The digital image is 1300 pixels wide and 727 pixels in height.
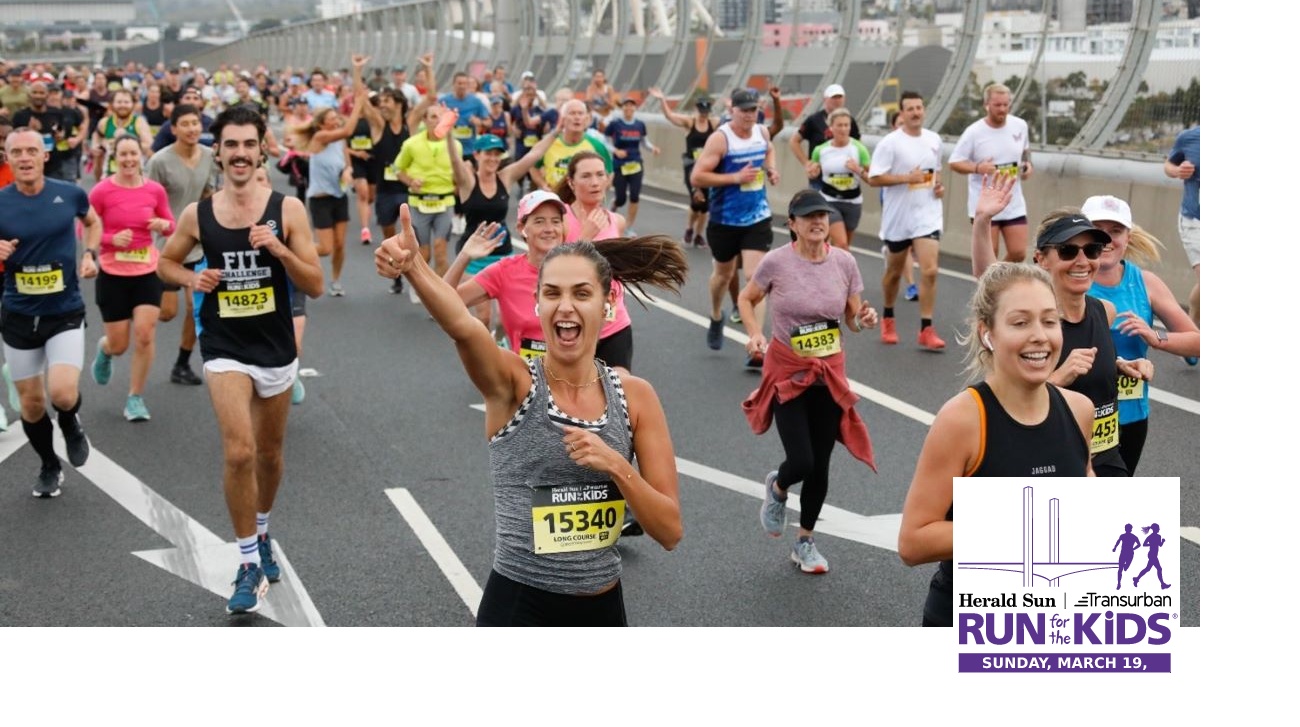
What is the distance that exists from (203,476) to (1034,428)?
5.41 m

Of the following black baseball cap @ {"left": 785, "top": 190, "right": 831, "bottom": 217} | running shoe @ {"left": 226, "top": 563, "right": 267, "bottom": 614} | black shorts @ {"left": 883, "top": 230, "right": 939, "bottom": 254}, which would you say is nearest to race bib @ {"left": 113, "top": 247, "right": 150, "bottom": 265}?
running shoe @ {"left": 226, "top": 563, "right": 267, "bottom": 614}

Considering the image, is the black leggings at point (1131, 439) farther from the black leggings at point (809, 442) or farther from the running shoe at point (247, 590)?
the running shoe at point (247, 590)

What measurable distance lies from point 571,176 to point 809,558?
2.34 metres

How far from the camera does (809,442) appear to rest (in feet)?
22.7

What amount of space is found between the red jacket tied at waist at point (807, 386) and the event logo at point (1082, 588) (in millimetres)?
2111

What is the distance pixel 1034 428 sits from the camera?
423 centimetres

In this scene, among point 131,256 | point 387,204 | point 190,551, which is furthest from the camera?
point 387,204

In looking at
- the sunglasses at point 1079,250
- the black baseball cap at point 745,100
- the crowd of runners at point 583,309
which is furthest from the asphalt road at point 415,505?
the black baseball cap at point 745,100

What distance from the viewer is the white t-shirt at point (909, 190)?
12.1 meters

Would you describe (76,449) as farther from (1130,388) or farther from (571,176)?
(1130,388)

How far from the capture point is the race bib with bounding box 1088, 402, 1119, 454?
5465 mm

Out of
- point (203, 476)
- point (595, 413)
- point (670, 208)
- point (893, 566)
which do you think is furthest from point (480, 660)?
point (670, 208)

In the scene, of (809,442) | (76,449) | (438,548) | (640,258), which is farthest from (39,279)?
(640,258)

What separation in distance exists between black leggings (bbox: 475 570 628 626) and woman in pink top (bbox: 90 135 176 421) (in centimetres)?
593
